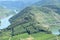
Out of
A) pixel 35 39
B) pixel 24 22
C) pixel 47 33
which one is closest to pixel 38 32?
pixel 47 33

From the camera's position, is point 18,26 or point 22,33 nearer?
point 22,33

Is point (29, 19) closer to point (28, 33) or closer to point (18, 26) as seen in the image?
point (18, 26)

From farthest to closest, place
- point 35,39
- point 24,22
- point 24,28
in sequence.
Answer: point 24,22
point 24,28
point 35,39

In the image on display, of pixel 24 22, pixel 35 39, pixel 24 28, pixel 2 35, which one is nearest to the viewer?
pixel 35 39

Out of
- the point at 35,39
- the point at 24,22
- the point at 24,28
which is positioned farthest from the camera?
the point at 24,22

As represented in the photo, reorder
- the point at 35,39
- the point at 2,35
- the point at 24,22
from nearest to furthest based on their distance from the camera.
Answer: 1. the point at 35,39
2. the point at 2,35
3. the point at 24,22

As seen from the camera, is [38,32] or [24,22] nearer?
[38,32]

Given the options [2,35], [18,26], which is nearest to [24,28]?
[18,26]

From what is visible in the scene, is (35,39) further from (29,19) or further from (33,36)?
(29,19)
